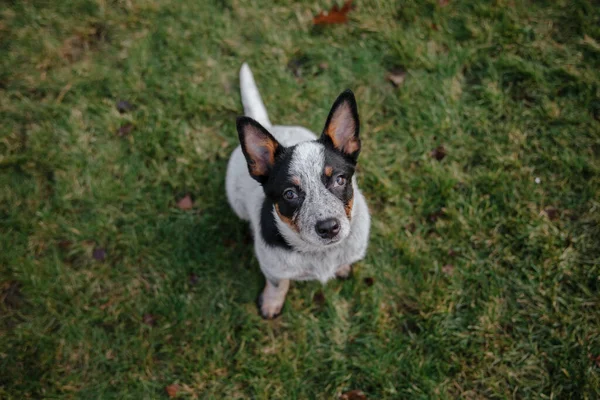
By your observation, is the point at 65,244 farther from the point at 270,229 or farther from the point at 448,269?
the point at 448,269

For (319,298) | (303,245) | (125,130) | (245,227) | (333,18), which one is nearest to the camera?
(303,245)

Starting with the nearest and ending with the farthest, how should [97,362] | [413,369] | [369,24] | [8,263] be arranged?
1. [413,369]
2. [97,362]
3. [8,263]
4. [369,24]

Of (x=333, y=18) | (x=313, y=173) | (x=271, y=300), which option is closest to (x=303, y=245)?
(x=313, y=173)

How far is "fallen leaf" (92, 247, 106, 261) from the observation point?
3977mm

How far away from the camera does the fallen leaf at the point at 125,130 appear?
4379 millimetres

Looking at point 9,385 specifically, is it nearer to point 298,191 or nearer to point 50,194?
point 50,194

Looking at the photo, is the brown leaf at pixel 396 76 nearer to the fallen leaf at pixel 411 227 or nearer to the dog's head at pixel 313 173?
the fallen leaf at pixel 411 227

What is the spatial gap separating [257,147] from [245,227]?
142 cm

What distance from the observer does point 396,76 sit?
440cm

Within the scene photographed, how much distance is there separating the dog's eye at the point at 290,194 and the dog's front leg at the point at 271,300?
3.39ft

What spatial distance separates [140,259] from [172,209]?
0.52 m

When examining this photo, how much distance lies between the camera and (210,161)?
4246mm

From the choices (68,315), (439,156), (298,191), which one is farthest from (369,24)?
(68,315)

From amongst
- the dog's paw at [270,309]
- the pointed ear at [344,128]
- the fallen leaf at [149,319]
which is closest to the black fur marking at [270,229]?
the pointed ear at [344,128]
